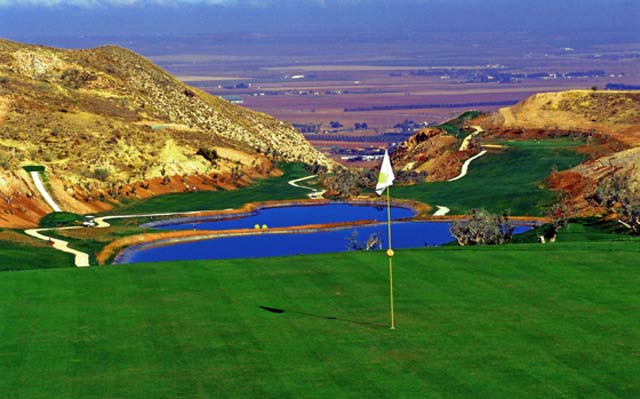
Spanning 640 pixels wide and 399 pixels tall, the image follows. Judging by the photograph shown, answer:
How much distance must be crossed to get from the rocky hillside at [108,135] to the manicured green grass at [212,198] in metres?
2.24

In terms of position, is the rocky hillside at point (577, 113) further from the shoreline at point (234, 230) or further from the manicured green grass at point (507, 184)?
the shoreline at point (234, 230)

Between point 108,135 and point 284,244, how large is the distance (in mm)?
49062

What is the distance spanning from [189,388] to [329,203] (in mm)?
76971

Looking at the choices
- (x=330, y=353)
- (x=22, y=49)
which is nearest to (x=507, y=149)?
(x=22, y=49)

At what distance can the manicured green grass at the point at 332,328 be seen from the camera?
26.9 meters

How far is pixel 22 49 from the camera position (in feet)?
531

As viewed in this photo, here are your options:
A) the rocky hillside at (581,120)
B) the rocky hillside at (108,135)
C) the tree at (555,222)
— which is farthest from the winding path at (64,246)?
the rocky hillside at (581,120)

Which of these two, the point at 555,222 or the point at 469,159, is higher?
the point at 555,222

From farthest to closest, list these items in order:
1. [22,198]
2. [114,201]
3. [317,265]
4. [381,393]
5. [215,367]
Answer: [114,201]
[22,198]
[317,265]
[215,367]
[381,393]

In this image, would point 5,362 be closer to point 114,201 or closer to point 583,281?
point 583,281

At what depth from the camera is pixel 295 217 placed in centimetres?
9256

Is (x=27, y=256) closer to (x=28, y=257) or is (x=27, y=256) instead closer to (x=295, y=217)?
(x=28, y=257)

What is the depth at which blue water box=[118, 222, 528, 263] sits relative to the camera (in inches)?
2704

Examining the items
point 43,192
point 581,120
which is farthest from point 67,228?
point 581,120
